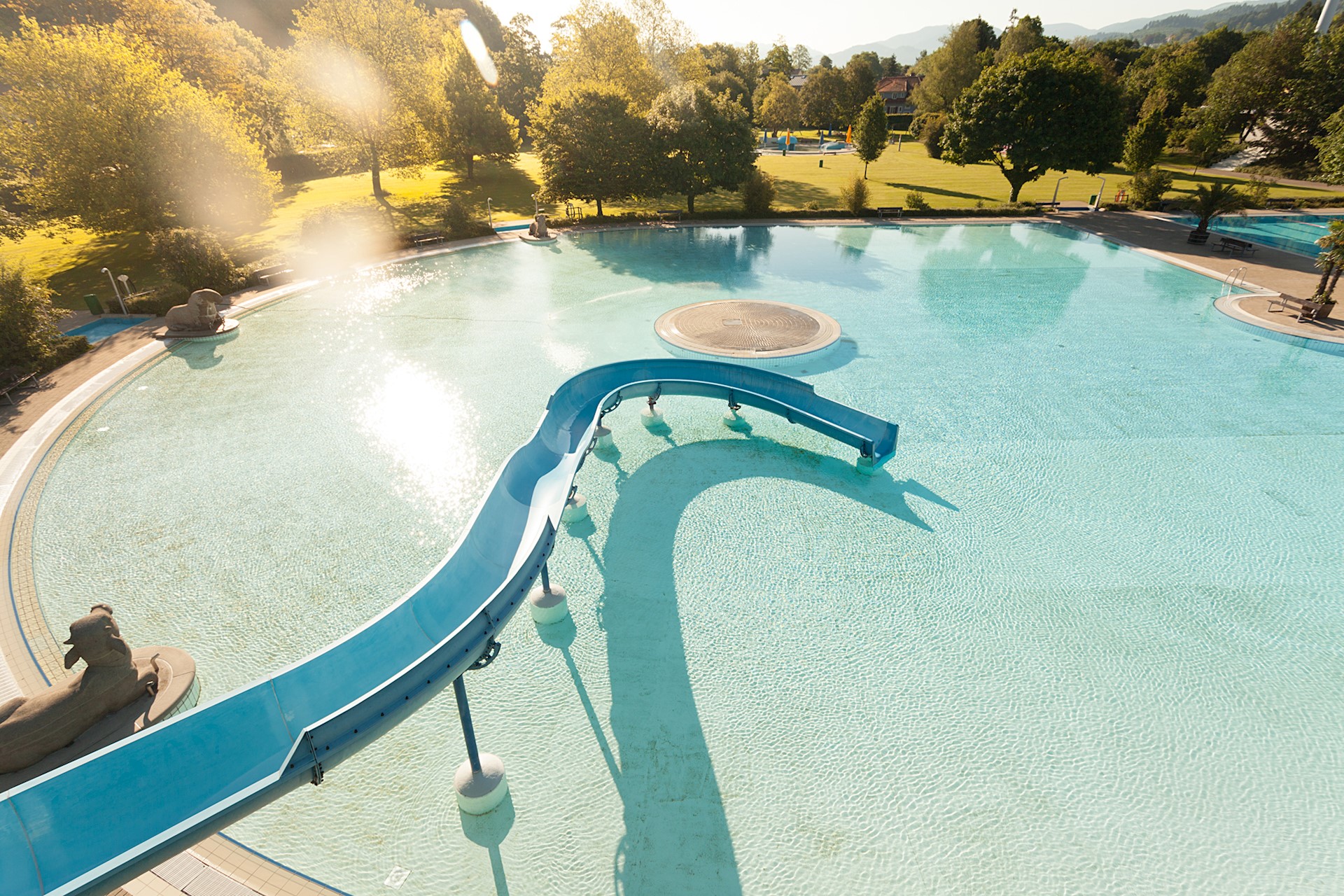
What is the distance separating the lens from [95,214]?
31.3 metres

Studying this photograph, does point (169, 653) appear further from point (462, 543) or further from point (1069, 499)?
point (1069, 499)

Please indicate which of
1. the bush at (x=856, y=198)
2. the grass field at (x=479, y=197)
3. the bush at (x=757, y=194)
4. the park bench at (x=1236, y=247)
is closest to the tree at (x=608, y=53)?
the grass field at (x=479, y=197)

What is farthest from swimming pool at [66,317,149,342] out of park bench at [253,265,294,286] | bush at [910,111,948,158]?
bush at [910,111,948,158]

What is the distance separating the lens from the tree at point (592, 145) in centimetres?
4072

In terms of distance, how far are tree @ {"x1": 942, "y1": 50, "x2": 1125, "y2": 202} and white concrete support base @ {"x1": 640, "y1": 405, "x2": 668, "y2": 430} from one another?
40442 mm

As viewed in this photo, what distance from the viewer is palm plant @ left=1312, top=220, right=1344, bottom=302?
22.2m

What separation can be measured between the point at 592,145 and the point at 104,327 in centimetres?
2946

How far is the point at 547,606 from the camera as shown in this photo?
11.7m

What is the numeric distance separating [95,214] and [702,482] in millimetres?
37924

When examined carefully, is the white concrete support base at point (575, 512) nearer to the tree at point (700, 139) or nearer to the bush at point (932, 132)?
the tree at point (700, 139)

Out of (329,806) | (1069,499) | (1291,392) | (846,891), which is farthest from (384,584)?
(1291,392)

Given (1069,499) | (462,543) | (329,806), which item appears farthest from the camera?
(1069,499)

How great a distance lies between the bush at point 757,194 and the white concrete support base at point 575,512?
118 feet

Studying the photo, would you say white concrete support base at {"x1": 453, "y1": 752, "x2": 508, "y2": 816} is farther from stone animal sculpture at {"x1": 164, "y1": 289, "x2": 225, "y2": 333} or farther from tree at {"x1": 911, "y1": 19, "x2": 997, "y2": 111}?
tree at {"x1": 911, "y1": 19, "x2": 997, "y2": 111}
